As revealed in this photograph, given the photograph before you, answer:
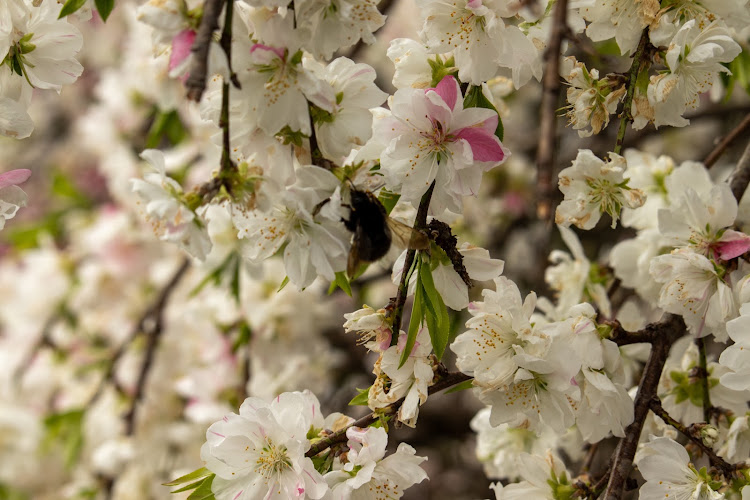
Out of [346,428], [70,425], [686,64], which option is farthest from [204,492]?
[70,425]

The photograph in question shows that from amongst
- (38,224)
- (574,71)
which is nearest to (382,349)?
(574,71)

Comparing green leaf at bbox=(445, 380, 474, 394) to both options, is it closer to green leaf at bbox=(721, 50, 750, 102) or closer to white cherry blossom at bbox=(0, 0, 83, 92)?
white cherry blossom at bbox=(0, 0, 83, 92)

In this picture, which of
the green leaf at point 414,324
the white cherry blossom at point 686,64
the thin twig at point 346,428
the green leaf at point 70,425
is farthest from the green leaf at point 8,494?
→ the white cherry blossom at point 686,64

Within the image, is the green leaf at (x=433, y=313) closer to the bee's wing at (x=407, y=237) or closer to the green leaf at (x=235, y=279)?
the bee's wing at (x=407, y=237)

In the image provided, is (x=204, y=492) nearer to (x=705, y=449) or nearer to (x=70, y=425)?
(x=705, y=449)

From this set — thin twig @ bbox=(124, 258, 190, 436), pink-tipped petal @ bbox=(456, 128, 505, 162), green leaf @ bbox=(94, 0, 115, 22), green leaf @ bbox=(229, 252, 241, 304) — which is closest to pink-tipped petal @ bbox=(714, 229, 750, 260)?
pink-tipped petal @ bbox=(456, 128, 505, 162)

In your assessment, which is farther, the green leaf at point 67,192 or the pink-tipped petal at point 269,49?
the green leaf at point 67,192
